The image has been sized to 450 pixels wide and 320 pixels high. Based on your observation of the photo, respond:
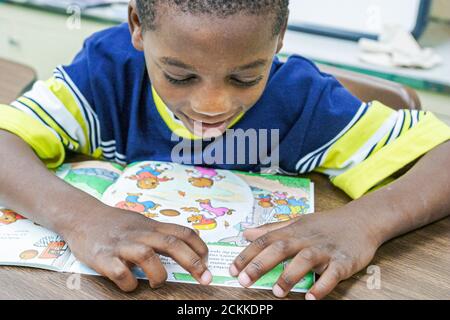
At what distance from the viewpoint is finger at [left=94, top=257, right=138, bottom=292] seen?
0.62 m

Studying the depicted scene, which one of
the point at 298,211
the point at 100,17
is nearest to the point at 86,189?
the point at 298,211

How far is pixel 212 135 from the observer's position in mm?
898

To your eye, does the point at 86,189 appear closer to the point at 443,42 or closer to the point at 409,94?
the point at 409,94

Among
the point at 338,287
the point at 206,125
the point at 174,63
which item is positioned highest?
the point at 174,63

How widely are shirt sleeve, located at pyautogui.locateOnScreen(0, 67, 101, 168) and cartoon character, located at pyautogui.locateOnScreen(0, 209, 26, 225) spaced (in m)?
0.12

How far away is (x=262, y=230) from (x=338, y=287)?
11 cm

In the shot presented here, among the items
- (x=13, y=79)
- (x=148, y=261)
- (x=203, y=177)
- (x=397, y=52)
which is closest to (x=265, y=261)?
(x=148, y=261)

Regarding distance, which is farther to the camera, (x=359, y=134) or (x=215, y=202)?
(x=359, y=134)

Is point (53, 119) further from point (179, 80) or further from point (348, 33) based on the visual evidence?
point (348, 33)

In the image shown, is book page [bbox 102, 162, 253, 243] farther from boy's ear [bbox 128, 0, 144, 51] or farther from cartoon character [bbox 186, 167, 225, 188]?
boy's ear [bbox 128, 0, 144, 51]

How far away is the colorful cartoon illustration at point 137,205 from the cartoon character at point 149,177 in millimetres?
35
